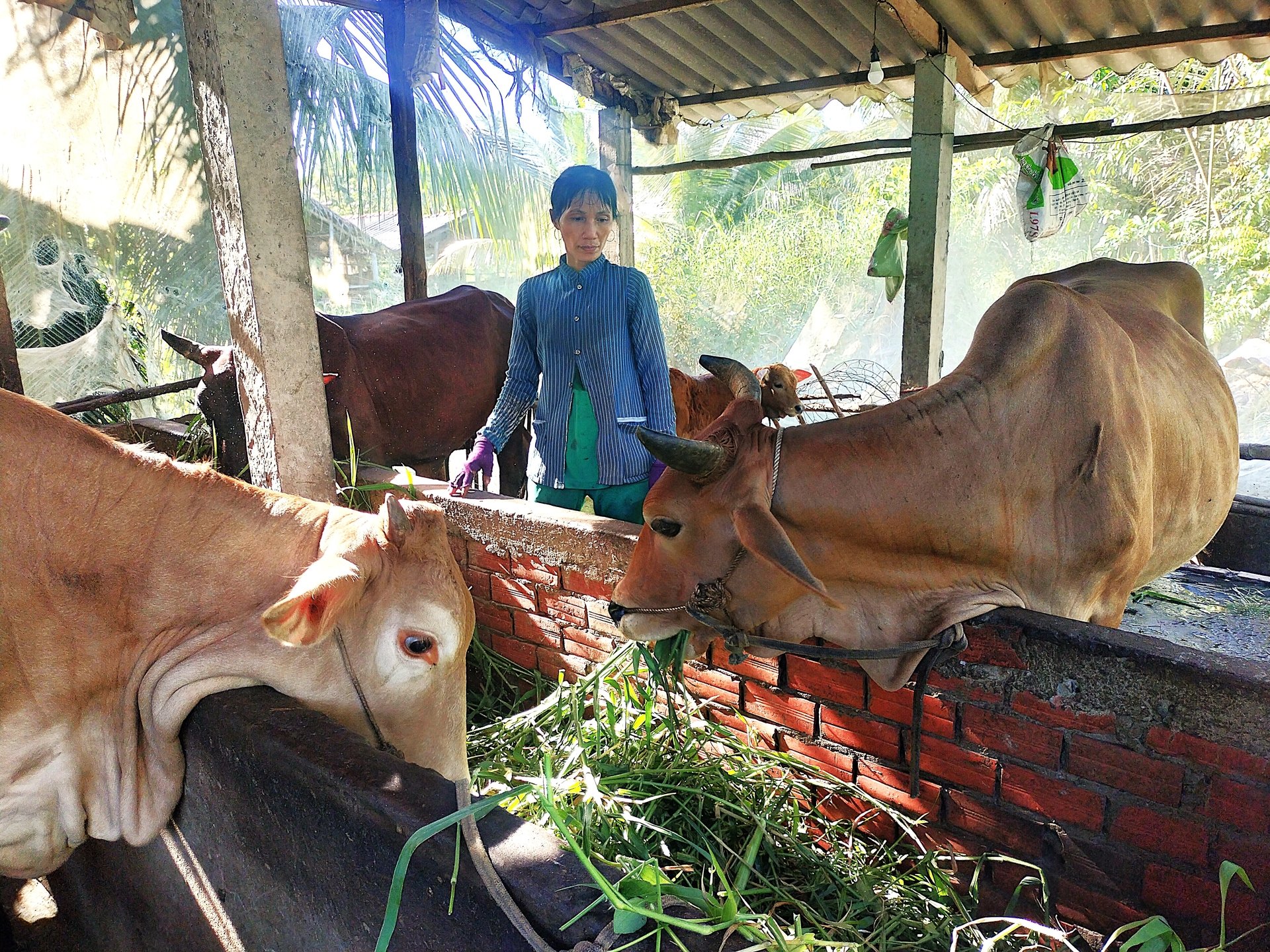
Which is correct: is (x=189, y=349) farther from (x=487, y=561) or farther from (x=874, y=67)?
(x=874, y=67)

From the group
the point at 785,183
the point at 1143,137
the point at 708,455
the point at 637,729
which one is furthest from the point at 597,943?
the point at 785,183

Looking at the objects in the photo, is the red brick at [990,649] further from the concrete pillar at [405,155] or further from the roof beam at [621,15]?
the concrete pillar at [405,155]

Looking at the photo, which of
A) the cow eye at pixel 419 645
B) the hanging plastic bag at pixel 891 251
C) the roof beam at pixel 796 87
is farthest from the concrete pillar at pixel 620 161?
the cow eye at pixel 419 645

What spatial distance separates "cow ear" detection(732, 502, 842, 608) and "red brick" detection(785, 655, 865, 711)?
0.41 metres

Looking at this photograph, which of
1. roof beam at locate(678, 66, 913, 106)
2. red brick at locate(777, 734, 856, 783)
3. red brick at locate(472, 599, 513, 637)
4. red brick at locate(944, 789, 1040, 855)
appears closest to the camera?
red brick at locate(944, 789, 1040, 855)

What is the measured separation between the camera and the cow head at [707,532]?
232 cm

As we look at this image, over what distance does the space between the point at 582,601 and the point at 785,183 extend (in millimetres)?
24979

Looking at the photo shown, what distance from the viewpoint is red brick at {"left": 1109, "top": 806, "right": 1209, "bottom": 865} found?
74.8 inches

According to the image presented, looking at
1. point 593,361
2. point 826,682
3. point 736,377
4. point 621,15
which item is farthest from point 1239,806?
point 621,15

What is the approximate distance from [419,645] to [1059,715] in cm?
161

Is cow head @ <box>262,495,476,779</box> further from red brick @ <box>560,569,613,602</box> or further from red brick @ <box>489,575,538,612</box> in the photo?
red brick @ <box>489,575,538,612</box>

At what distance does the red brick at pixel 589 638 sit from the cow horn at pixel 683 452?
112 centimetres

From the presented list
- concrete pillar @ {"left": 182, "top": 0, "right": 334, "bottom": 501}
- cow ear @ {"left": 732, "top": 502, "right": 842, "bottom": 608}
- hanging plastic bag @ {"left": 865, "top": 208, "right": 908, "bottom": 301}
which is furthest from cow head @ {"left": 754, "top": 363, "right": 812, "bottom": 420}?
hanging plastic bag @ {"left": 865, "top": 208, "right": 908, "bottom": 301}

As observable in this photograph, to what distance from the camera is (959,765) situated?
2330 mm
